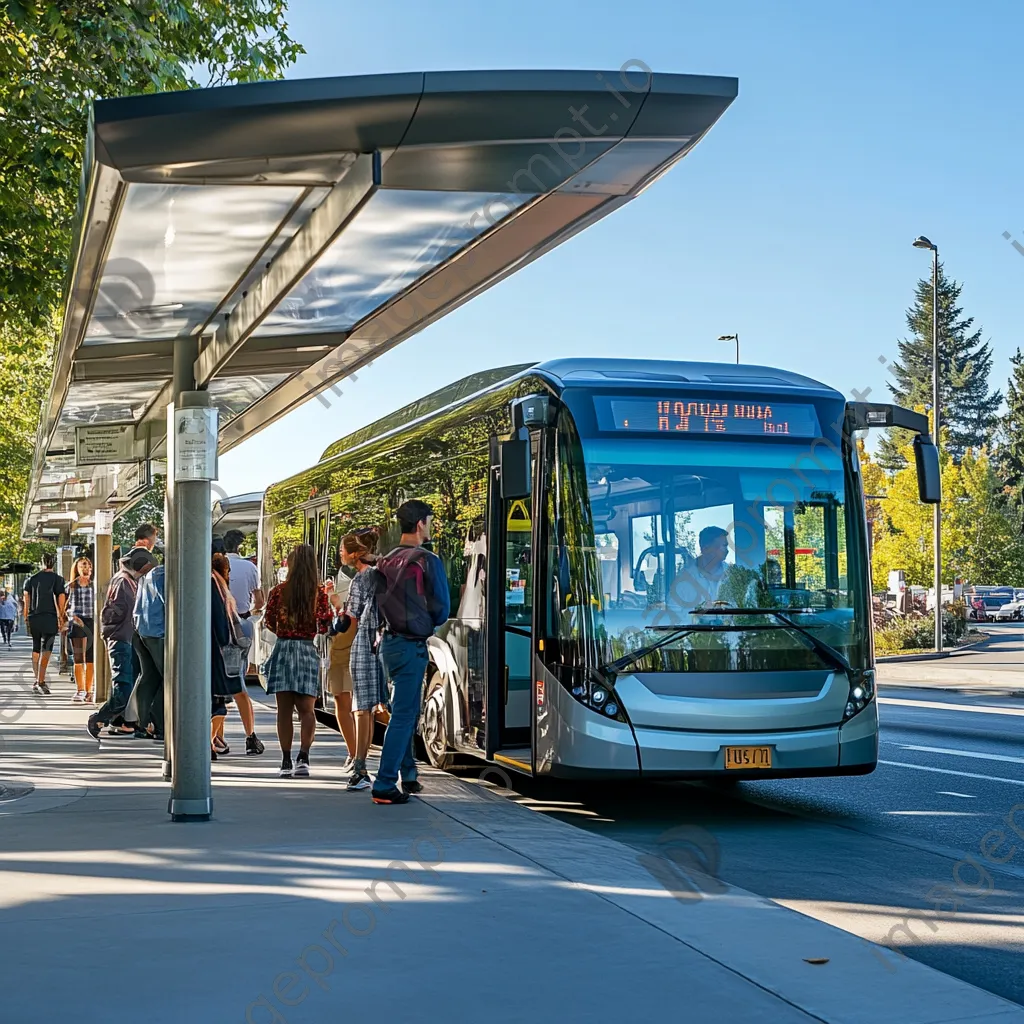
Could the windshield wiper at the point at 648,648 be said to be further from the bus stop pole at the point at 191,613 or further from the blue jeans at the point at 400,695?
the bus stop pole at the point at 191,613

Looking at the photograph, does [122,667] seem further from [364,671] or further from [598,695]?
[598,695]

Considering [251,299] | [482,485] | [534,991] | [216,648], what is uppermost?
[251,299]

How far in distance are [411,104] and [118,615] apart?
9697 mm

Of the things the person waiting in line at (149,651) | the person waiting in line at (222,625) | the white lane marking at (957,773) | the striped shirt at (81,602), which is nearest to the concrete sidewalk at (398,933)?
the person waiting in line at (222,625)

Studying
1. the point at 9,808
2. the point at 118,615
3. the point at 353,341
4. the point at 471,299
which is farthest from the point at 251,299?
the point at 118,615

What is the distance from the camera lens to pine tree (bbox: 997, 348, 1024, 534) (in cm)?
9762

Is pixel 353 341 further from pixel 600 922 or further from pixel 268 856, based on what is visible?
pixel 600 922

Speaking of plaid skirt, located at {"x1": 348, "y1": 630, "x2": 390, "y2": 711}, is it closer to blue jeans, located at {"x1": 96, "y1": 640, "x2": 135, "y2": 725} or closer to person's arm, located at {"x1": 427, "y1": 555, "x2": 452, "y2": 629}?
person's arm, located at {"x1": 427, "y1": 555, "x2": 452, "y2": 629}

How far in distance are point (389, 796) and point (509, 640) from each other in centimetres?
165

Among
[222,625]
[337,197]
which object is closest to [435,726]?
[222,625]

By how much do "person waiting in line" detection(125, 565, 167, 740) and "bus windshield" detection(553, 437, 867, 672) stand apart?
170 inches

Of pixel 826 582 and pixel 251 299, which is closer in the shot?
pixel 251 299

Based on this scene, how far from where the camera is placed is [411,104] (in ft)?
19.2

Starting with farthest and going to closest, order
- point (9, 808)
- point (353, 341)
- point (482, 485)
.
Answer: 1. point (482, 485)
2. point (353, 341)
3. point (9, 808)
